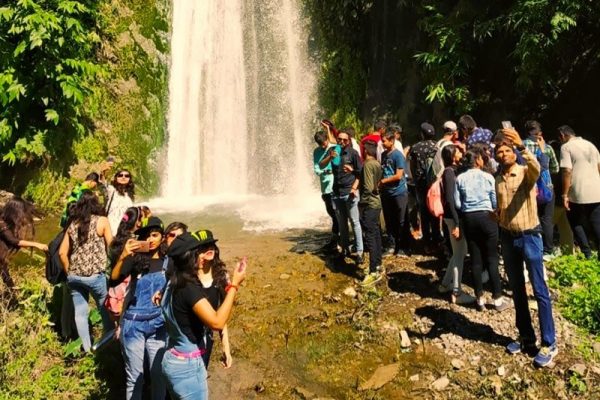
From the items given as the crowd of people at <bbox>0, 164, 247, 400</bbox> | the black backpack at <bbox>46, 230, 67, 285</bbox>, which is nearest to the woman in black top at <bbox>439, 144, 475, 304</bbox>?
the crowd of people at <bbox>0, 164, 247, 400</bbox>

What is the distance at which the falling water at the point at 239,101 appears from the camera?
47.4ft

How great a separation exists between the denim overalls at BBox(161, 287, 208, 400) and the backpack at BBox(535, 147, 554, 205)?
4803 mm

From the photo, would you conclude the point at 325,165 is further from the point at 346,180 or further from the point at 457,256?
the point at 457,256

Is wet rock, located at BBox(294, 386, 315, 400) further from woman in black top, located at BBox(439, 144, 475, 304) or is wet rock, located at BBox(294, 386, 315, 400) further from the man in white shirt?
the man in white shirt

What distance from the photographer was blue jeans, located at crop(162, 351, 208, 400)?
3.13 m

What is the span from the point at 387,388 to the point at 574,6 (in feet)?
23.7

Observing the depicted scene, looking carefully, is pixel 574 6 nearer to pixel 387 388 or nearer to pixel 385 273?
pixel 385 273

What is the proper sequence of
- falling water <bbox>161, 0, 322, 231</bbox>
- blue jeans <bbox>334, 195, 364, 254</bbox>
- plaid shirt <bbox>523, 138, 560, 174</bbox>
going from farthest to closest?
falling water <bbox>161, 0, 322, 231</bbox>, blue jeans <bbox>334, 195, 364, 254</bbox>, plaid shirt <bbox>523, 138, 560, 174</bbox>

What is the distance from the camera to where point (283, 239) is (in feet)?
29.7

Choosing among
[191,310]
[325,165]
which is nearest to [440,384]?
[191,310]

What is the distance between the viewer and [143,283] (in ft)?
12.8

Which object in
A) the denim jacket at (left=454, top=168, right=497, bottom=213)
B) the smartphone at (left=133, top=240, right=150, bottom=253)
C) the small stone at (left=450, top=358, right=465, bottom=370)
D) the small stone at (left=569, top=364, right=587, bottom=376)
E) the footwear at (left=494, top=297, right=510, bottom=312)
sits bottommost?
the small stone at (left=450, top=358, right=465, bottom=370)

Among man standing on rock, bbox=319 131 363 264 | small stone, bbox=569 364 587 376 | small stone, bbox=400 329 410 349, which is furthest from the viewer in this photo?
man standing on rock, bbox=319 131 363 264

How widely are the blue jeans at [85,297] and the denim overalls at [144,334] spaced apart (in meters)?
1.02
